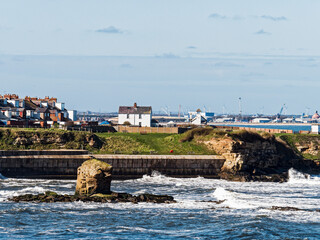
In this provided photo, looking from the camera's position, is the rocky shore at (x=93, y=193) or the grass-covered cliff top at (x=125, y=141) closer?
the rocky shore at (x=93, y=193)

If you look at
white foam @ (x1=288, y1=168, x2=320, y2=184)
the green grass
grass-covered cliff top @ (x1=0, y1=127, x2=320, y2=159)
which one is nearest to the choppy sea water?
white foam @ (x1=288, y1=168, x2=320, y2=184)

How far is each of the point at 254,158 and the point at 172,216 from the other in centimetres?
3748

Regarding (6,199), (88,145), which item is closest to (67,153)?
(88,145)

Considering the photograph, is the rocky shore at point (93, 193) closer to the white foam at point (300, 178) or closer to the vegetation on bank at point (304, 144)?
the white foam at point (300, 178)

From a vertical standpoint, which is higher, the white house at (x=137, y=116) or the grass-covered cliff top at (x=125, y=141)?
the white house at (x=137, y=116)

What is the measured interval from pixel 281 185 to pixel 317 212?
22310 millimetres

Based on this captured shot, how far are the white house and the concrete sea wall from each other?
38.9 meters

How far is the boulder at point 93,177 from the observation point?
57.8 metres

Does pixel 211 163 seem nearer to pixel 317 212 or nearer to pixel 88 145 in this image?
pixel 88 145

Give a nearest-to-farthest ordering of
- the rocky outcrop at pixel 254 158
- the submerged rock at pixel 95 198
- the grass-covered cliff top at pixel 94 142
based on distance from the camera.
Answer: the submerged rock at pixel 95 198
the rocky outcrop at pixel 254 158
the grass-covered cliff top at pixel 94 142

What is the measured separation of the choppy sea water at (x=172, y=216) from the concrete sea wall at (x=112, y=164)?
6.41 metres

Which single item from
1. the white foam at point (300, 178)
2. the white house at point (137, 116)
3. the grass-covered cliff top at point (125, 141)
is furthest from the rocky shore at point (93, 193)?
the white house at point (137, 116)

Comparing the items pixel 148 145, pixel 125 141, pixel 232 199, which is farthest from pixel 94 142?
pixel 232 199

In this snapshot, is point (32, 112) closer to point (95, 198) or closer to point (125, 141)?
point (125, 141)
